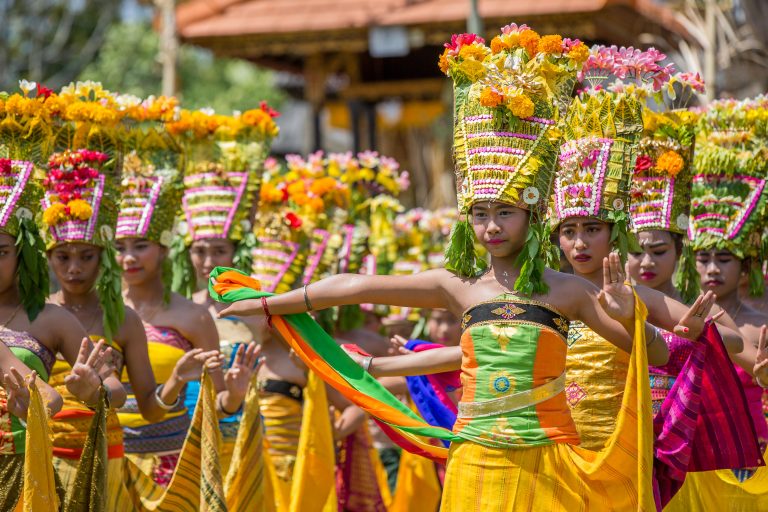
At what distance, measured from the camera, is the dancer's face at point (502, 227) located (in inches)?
212

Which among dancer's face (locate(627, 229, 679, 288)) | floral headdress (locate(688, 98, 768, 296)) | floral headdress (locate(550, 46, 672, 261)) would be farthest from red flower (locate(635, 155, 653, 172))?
floral headdress (locate(688, 98, 768, 296))

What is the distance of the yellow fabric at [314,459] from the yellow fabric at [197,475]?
1.14m

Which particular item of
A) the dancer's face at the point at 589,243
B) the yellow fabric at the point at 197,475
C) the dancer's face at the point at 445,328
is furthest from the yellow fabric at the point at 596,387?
the dancer's face at the point at 445,328

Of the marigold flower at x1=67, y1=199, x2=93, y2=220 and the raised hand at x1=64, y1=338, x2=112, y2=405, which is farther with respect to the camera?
the marigold flower at x1=67, y1=199, x2=93, y2=220

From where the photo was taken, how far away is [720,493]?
21.6ft

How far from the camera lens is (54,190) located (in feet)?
21.9

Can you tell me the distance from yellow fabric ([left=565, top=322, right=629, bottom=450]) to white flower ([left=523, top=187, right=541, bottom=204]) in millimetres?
1113

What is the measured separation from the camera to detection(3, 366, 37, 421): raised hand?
18.0 ft

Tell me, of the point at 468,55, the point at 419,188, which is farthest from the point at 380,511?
the point at 419,188

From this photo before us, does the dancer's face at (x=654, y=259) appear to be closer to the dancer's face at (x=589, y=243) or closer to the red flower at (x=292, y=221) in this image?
the dancer's face at (x=589, y=243)

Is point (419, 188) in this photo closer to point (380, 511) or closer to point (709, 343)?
point (380, 511)

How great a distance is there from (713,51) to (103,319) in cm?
1020

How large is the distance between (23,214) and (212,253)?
2271mm

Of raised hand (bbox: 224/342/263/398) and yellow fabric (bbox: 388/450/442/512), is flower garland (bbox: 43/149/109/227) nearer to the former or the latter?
raised hand (bbox: 224/342/263/398)
